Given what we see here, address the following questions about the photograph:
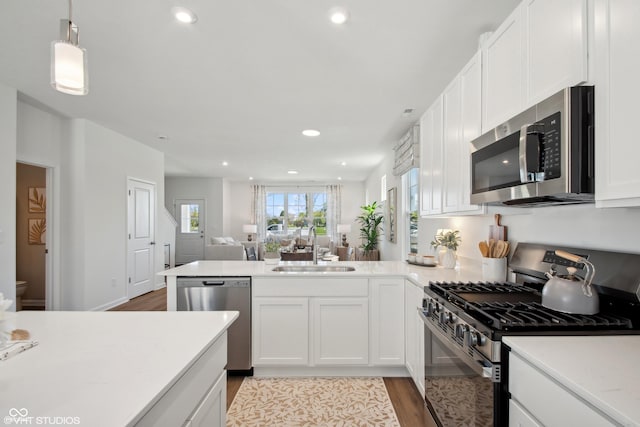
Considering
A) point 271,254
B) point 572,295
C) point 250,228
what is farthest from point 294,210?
point 572,295

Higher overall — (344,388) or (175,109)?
(175,109)

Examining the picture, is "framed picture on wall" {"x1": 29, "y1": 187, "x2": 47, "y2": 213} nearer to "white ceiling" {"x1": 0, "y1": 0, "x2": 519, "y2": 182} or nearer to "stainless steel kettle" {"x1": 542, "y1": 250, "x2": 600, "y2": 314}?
"white ceiling" {"x1": 0, "y1": 0, "x2": 519, "y2": 182}

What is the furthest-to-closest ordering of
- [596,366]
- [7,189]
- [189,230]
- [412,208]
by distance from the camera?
1. [189,230]
2. [412,208]
3. [7,189]
4. [596,366]

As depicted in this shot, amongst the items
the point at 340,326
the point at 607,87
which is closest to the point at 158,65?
the point at 340,326

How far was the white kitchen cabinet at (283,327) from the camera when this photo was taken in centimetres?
253

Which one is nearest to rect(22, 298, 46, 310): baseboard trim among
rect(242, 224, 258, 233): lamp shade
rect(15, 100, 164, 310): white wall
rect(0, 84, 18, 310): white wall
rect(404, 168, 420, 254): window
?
rect(15, 100, 164, 310): white wall

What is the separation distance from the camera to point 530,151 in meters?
1.22

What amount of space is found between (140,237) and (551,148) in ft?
18.6

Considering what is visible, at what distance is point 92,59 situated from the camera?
2514 millimetres

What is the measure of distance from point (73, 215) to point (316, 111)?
335 centimetres

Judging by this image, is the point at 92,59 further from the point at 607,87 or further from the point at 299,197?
the point at 299,197

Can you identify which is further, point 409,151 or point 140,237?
point 140,237

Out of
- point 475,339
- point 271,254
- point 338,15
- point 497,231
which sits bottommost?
point 475,339

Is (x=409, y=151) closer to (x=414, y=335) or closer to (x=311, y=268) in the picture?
(x=311, y=268)
